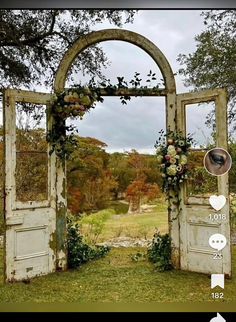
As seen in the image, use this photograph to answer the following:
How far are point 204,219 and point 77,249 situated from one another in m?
0.69

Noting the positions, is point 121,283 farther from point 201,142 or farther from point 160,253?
point 201,142

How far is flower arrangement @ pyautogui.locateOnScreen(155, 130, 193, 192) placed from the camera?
214 cm

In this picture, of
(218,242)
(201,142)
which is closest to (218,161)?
(201,142)

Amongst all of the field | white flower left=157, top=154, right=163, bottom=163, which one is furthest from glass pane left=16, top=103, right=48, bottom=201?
white flower left=157, top=154, right=163, bottom=163

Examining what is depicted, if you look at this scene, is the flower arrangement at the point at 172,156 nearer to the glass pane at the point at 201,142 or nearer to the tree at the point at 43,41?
the glass pane at the point at 201,142

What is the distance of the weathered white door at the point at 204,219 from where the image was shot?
2.01m

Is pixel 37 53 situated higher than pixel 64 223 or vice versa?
pixel 37 53

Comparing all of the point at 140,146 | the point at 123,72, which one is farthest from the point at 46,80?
the point at 140,146

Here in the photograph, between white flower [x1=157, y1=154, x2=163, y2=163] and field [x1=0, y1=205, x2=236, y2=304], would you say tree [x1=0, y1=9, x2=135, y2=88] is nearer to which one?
white flower [x1=157, y1=154, x2=163, y2=163]

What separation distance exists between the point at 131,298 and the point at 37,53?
123 cm

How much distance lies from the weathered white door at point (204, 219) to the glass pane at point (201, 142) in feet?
0.07

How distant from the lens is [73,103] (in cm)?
218

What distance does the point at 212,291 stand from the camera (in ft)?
6.05
